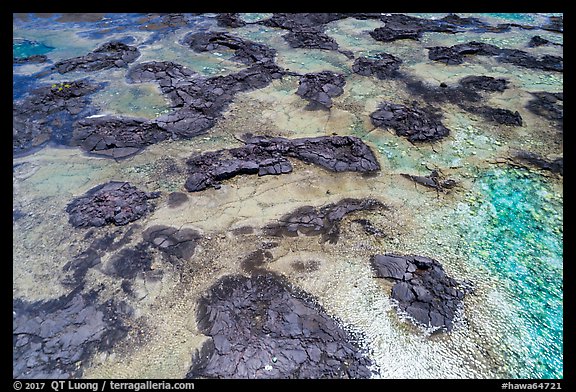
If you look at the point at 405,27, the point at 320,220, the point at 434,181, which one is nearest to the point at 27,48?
the point at 320,220

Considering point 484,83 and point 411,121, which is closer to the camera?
point 411,121

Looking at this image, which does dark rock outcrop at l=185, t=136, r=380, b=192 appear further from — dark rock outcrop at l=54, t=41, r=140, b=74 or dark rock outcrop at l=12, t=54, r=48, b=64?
dark rock outcrop at l=12, t=54, r=48, b=64

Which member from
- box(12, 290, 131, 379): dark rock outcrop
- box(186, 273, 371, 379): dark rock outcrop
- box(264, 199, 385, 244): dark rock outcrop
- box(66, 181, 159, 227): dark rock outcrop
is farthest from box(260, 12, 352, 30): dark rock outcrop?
box(12, 290, 131, 379): dark rock outcrop

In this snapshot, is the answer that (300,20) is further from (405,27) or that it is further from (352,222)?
(352,222)

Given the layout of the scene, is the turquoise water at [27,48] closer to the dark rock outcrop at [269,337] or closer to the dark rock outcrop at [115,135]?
the dark rock outcrop at [115,135]

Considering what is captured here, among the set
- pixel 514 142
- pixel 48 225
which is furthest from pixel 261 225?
pixel 514 142

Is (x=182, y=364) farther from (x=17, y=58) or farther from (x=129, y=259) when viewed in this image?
(x=17, y=58)
